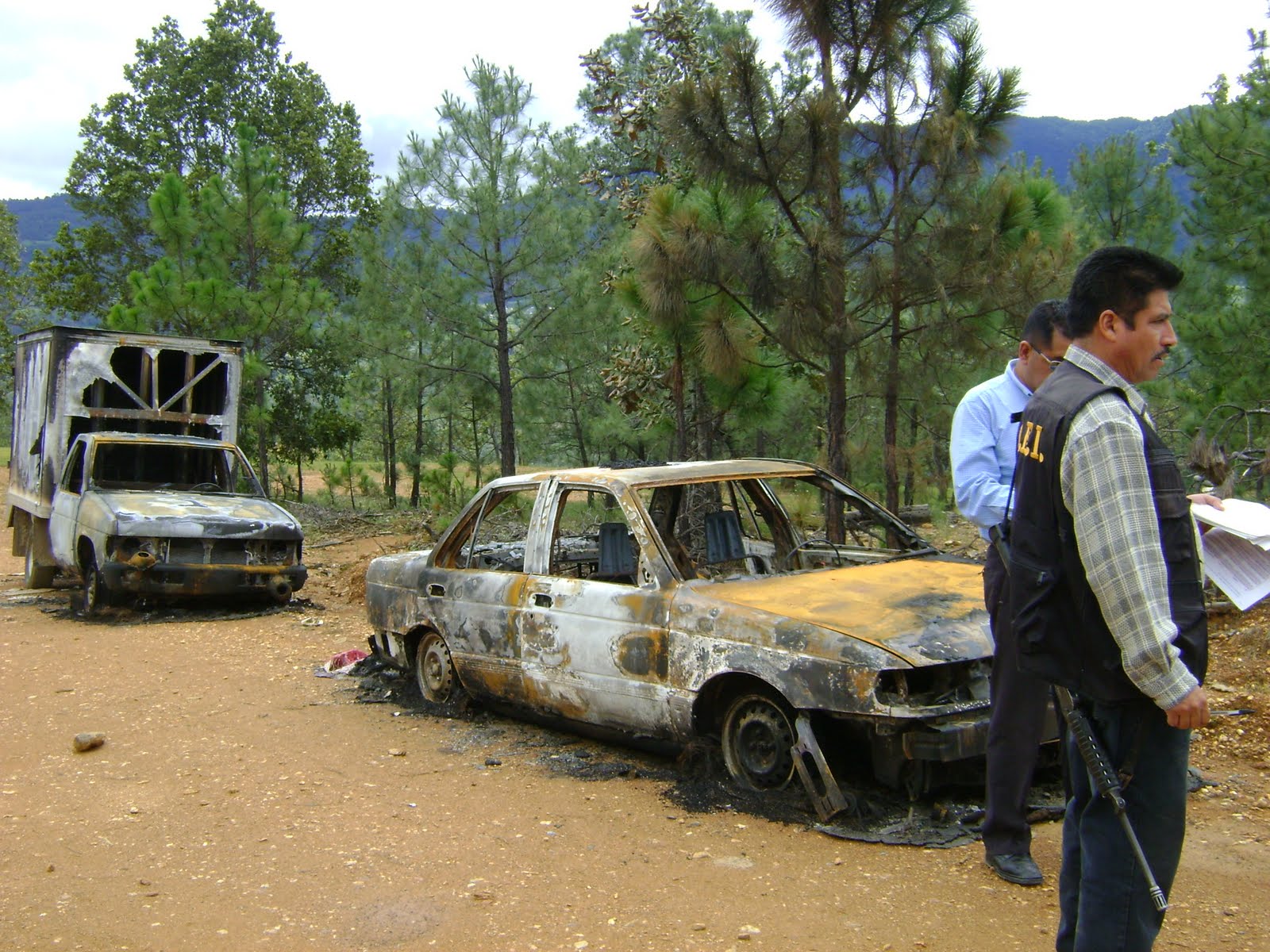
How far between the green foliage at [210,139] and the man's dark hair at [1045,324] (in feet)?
81.6

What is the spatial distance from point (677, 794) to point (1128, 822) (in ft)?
8.77

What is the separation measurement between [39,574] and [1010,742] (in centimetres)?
1146

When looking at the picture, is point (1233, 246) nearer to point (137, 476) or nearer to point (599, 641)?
point (599, 641)

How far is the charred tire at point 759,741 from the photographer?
471 cm

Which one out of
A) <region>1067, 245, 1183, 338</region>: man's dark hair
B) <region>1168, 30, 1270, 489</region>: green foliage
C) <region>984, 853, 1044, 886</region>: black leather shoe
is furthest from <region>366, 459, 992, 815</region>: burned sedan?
<region>1168, 30, 1270, 489</region>: green foliage

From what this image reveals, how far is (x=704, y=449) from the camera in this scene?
492 inches

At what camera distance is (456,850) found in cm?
451

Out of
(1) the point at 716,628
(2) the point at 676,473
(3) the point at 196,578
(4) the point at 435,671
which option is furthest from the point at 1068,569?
(3) the point at 196,578

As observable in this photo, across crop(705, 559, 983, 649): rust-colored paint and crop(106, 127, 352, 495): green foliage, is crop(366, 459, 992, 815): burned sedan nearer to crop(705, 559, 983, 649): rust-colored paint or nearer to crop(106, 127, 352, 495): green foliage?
crop(705, 559, 983, 649): rust-colored paint

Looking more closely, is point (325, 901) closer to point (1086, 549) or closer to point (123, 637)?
point (1086, 549)

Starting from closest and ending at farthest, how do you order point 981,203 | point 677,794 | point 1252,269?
1. point 677,794
2. point 981,203
3. point 1252,269

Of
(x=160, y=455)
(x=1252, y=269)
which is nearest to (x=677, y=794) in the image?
(x=160, y=455)

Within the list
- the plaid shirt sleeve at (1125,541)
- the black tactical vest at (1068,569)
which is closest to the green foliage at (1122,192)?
the black tactical vest at (1068,569)

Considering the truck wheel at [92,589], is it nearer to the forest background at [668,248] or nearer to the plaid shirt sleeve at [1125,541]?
the forest background at [668,248]
